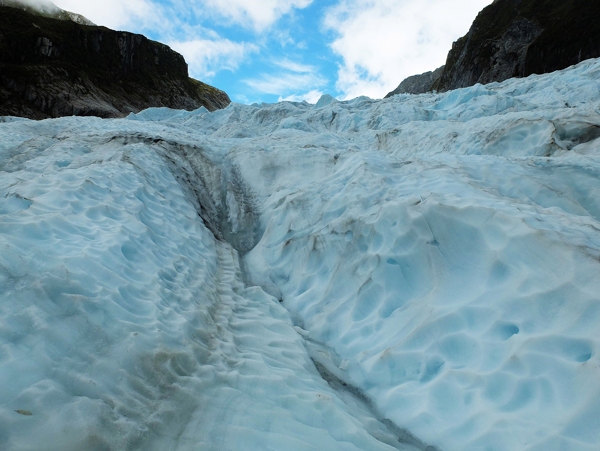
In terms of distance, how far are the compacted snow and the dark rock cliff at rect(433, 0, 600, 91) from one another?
53.6 m

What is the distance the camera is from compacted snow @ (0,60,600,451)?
345cm

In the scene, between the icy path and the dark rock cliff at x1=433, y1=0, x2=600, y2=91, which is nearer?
the icy path

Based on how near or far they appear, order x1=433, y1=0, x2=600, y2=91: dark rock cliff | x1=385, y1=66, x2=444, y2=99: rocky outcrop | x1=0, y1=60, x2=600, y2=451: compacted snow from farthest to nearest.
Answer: x1=385, y1=66, x2=444, y2=99: rocky outcrop < x1=433, y1=0, x2=600, y2=91: dark rock cliff < x1=0, y1=60, x2=600, y2=451: compacted snow

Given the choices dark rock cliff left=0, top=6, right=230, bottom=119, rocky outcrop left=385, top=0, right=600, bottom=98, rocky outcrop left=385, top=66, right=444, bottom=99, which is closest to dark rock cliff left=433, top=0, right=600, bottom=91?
rocky outcrop left=385, top=0, right=600, bottom=98

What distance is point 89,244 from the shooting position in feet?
17.9

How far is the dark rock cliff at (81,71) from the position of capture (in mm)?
60531

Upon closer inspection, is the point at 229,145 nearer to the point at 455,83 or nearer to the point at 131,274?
the point at 131,274

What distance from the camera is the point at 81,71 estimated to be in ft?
231

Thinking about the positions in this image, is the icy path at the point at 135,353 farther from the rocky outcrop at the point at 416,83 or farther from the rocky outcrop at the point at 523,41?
the rocky outcrop at the point at 416,83

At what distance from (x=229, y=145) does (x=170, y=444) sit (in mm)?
14495

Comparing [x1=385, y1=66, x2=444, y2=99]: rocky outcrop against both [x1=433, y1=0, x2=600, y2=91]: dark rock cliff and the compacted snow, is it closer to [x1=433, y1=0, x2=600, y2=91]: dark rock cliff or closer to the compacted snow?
[x1=433, y1=0, x2=600, y2=91]: dark rock cliff

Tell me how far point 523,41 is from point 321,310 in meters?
67.1

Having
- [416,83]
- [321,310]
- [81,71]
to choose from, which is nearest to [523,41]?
[416,83]

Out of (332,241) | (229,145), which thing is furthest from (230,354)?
(229,145)
